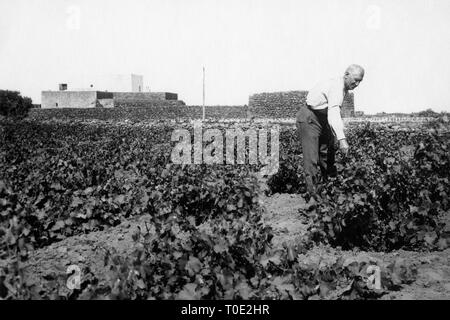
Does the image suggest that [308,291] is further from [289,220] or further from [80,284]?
[289,220]

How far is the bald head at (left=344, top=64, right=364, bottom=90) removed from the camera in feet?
15.4

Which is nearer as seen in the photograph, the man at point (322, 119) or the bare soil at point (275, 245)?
the bare soil at point (275, 245)

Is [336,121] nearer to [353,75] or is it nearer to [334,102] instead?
[334,102]

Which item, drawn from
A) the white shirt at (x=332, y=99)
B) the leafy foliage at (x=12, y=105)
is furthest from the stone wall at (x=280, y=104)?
the leafy foliage at (x=12, y=105)

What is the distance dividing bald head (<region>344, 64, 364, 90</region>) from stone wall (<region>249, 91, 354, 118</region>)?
23438mm

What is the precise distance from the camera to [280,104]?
2861 cm

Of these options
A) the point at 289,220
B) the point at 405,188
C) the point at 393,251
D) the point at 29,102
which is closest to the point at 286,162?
the point at 289,220

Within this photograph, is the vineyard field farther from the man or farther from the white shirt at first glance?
the white shirt

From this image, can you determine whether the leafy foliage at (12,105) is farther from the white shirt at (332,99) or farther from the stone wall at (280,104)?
the white shirt at (332,99)

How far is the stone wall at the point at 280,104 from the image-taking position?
28312 millimetres

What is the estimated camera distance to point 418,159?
17.1 feet

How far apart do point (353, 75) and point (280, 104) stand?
79.3 feet

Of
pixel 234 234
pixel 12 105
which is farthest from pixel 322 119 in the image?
pixel 12 105
